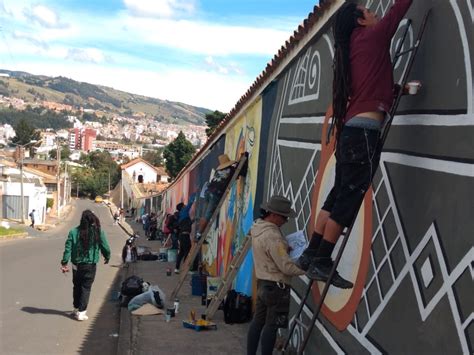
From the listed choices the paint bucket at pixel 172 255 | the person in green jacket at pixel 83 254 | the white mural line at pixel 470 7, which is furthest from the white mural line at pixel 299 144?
the paint bucket at pixel 172 255

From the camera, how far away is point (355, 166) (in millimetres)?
3312

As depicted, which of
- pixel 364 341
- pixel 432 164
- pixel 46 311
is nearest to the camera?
pixel 432 164

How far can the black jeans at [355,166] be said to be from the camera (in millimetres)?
3311

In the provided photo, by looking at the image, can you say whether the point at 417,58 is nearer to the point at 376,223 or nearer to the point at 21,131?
the point at 376,223

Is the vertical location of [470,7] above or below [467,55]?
above

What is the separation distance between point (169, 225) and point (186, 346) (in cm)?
948

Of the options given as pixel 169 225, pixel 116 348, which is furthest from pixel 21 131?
pixel 116 348

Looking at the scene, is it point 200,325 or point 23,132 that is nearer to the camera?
point 200,325

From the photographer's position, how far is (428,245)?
3105mm

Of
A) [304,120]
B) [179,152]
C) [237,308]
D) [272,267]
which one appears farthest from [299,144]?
[179,152]

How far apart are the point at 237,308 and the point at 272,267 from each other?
2869mm

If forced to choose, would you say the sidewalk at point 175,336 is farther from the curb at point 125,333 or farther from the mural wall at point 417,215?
the mural wall at point 417,215

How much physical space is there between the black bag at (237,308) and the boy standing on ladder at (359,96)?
440cm

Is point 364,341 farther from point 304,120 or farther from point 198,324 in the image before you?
point 198,324
